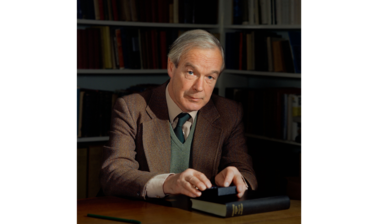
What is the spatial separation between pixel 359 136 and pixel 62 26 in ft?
2.00

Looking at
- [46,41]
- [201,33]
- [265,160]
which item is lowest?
[265,160]

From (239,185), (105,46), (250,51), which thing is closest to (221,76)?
(250,51)

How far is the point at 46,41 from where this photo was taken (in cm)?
71

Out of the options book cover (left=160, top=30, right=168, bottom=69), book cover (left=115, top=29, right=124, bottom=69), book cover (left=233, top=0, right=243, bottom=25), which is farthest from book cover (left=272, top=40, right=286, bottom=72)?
book cover (left=115, top=29, right=124, bottom=69)

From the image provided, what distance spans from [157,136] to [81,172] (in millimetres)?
1366

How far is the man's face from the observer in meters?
1.85

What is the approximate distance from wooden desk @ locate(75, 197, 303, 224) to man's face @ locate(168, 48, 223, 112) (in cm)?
55

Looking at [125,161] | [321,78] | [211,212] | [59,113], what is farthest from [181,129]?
[59,113]

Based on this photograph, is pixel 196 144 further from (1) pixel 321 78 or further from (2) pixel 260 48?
(2) pixel 260 48

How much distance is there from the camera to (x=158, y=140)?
195 cm

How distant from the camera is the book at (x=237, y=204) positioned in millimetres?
1336

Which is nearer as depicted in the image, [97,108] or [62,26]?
[62,26]

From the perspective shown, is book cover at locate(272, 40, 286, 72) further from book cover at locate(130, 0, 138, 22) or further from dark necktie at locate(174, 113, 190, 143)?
dark necktie at locate(174, 113, 190, 143)

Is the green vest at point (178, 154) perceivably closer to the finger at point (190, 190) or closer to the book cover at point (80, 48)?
the finger at point (190, 190)
